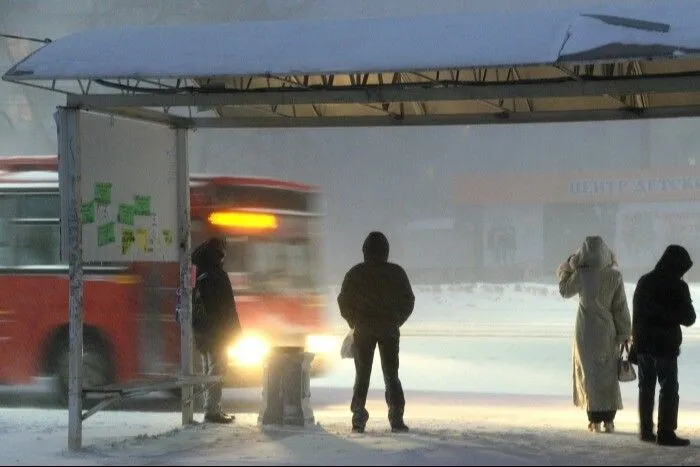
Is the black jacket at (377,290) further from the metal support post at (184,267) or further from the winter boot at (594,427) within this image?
the winter boot at (594,427)

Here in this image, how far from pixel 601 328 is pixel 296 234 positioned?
18.8ft

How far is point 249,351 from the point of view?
16438 mm

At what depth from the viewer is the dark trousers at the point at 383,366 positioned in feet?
38.4

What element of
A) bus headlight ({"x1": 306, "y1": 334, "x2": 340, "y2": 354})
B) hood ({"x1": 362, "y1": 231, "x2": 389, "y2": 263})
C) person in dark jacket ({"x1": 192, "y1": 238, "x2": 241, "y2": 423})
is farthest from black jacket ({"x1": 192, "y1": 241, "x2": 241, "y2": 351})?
bus headlight ({"x1": 306, "y1": 334, "x2": 340, "y2": 354})

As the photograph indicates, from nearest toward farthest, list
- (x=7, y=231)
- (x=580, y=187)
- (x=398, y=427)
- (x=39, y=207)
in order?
(x=398, y=427) → (x=39, y=207) → (x=7, y=231) → (x=580, y=187)

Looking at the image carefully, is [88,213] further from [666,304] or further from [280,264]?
[280,264]

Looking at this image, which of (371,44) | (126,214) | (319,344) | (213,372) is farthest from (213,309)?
(319,344)

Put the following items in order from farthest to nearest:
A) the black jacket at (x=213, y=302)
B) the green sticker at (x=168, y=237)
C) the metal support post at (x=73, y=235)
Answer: the black jacket at (x=213, y=302), the green sticker at (x=168, y=237), the metal support post at (x=73, y=235)

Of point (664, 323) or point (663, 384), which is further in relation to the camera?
point (663, 384)

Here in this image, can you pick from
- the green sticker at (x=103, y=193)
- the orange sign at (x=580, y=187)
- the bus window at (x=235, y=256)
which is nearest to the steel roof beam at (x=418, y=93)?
the green sticker at (x=103, y=193)

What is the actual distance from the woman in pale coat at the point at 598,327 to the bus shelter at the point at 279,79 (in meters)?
1.29

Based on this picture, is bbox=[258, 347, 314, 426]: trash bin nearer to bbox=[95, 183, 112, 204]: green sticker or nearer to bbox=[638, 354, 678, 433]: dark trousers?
bbox=[95, 183, 112, 204]: green sticker

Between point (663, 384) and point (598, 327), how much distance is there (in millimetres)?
1305

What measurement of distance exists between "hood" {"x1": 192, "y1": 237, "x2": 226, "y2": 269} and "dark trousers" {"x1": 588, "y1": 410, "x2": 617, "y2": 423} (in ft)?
11.8
